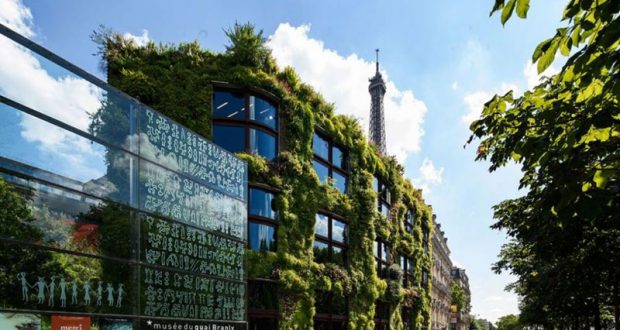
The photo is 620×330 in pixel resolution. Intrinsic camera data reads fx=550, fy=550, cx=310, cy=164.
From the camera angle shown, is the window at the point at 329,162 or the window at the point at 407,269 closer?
the window at the point at 329,162

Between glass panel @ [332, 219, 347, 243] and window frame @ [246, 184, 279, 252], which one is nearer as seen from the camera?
window frame @ [246, 184, 279, 252]

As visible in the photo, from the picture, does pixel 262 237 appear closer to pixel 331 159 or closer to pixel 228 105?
pixel 228 105

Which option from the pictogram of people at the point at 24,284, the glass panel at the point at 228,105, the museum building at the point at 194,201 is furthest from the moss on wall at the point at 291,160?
the pictogram of people at the point at 24,284

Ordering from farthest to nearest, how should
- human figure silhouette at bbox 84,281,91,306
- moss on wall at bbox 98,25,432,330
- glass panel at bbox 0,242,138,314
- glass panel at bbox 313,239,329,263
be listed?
glass panel at bbox 313,239,329,263, moss on wall at bbox 98,25,432,330, human figure silhouette at bbox 84,281,91,306, glass panel at bbox 0,242,138,314

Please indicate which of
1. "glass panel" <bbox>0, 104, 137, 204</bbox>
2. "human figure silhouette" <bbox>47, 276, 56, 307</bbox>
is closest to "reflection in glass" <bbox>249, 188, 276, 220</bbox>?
"glass panel" <bbox>0, 104, 137, 204</bbox>

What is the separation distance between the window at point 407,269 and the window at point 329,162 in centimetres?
1216

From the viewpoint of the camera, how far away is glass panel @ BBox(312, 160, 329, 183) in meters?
26.7

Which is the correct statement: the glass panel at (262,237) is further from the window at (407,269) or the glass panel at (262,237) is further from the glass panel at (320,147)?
the window at (407,269)

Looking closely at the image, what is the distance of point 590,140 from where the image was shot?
220 inches

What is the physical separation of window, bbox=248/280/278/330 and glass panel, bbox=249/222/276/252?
1352 millimetres

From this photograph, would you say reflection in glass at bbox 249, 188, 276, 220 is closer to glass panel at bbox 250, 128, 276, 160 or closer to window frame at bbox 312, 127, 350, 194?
glass panel at bbox 250, 128, 276, 160

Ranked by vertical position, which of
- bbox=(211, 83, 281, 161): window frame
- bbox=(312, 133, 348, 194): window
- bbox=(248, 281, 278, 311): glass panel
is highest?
bbox=(211, 83, 281, 161): window frame

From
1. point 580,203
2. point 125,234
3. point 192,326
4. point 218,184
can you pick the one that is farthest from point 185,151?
point 580,203

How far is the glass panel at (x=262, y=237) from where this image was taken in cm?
2164
